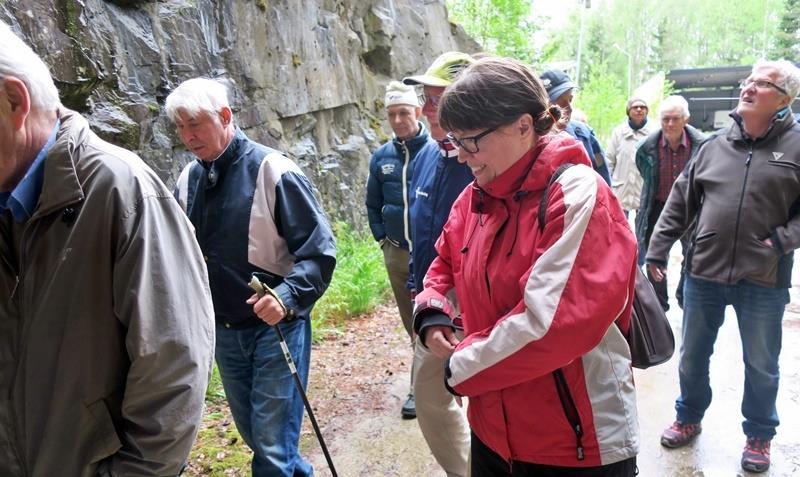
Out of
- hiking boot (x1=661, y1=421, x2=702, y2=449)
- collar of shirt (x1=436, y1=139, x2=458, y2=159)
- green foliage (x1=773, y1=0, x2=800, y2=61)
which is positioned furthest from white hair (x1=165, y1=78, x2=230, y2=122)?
green foliage (x1=773, y1=0, x2=800, y2=61)

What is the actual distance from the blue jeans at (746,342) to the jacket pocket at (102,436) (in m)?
3.44

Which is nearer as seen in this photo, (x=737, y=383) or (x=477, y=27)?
(x=737, y=383)

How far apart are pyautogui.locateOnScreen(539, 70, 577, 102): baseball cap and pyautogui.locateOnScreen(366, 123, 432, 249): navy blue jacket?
106 centimetres

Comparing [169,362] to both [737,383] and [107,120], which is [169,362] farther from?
[737,383]

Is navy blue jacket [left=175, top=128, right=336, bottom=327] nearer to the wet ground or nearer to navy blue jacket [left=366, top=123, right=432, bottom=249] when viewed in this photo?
the wet ground

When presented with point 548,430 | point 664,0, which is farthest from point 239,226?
point 664,0

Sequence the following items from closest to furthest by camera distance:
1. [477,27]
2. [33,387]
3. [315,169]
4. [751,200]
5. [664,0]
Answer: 1. [33,387]
2. [751,200]
3. [315,169]
4. [477,27]
5. [664,0]

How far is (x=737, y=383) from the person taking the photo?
4.76 metres

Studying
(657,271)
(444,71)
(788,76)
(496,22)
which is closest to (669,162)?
(657,271)

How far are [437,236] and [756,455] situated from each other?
2461mm

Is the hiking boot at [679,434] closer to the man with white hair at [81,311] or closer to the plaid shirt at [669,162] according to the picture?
the plaid shirt at [669,162]

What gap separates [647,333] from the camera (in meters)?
2.00

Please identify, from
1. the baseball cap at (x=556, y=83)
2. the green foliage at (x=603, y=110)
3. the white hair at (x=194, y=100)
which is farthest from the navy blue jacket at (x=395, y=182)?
the green foliage at (x=603, y=110)

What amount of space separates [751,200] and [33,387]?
3.59 metres
